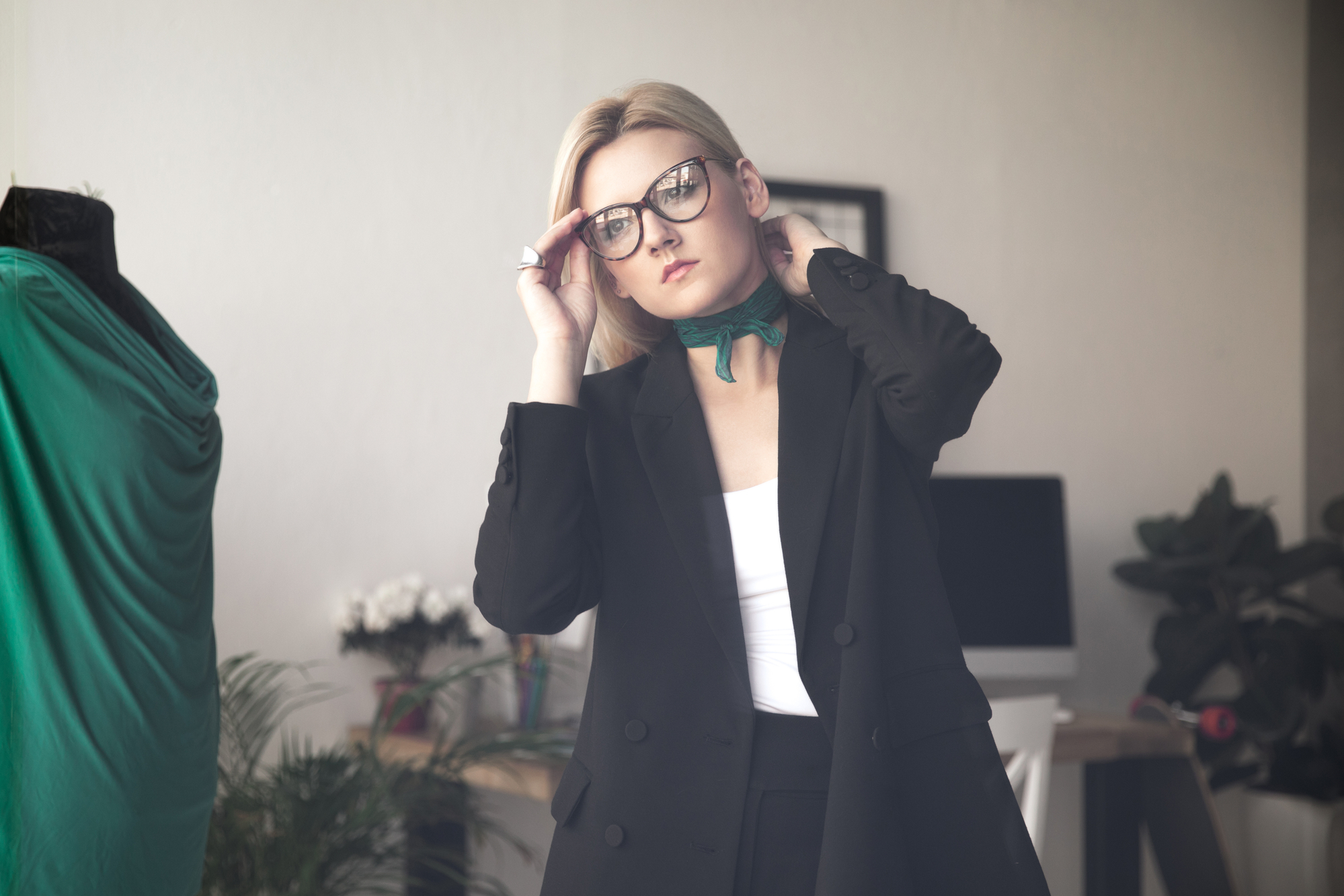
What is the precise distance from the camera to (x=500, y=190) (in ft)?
5.86

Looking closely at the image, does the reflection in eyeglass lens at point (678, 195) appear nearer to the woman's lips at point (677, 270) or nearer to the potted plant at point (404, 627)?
the woman's lips at point (677, 270)

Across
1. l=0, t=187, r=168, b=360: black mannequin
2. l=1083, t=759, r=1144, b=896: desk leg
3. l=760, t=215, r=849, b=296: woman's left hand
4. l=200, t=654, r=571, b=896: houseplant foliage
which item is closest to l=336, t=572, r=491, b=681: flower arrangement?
l=200, t=654, r=571, b=896: houseplant foliage

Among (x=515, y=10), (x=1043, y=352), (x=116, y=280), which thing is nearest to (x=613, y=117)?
(x=116, y=280)

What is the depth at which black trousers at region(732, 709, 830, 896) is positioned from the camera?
853 mm

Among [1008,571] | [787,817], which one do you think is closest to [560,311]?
[787,817]

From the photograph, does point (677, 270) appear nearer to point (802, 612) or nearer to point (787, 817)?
point (802, 612)

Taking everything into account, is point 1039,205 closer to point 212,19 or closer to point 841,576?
point 841,576

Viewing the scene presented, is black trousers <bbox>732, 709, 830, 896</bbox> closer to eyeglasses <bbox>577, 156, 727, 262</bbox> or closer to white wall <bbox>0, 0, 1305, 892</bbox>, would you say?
eyeglasses <bbox>577, 156, 727, 262</bbox>

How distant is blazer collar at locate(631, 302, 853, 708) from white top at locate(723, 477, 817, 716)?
1cm

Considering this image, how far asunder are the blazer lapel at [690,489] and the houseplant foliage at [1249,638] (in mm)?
1875

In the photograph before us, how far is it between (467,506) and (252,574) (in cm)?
39

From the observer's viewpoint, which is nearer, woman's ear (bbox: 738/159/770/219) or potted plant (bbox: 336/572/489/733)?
woman's ear (bbox: 738/159/770/219)

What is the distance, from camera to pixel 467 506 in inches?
74.1

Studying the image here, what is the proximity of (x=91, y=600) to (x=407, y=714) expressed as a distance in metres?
0.87
